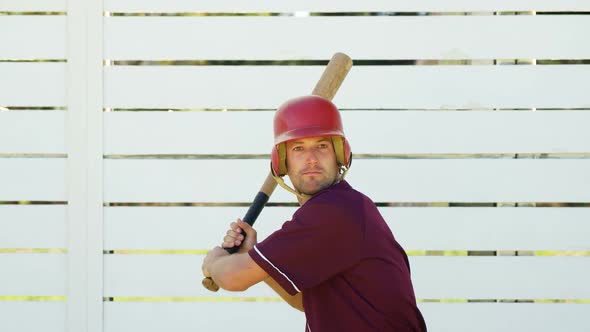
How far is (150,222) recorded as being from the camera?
3338mm

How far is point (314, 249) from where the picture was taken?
6.42 ft

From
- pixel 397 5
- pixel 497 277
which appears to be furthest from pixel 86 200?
pixel 497 277

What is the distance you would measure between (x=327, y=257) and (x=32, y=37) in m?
2.14

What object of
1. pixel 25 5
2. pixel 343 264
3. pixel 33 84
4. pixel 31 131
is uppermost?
pixel 25 5

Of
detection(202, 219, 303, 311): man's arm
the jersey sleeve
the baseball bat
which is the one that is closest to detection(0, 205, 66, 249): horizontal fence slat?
the baseball bat

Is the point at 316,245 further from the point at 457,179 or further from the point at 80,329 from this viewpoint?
the point at 80,329

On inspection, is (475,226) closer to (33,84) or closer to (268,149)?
(268,149)

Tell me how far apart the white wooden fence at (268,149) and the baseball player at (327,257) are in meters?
1.15

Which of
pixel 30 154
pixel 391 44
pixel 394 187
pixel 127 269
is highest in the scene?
pixel 391 44

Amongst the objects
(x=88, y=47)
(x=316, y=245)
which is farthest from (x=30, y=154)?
(x=316, y=245)

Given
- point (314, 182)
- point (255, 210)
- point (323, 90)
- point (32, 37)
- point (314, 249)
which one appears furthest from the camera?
point (32, 37)

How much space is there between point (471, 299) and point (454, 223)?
358 millimetres

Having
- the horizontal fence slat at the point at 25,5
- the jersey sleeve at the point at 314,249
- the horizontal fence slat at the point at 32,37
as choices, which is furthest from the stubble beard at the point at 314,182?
the horizontal fence slat at the point at 25,5

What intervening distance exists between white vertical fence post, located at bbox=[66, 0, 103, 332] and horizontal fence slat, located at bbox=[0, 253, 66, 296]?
0.07 metres
